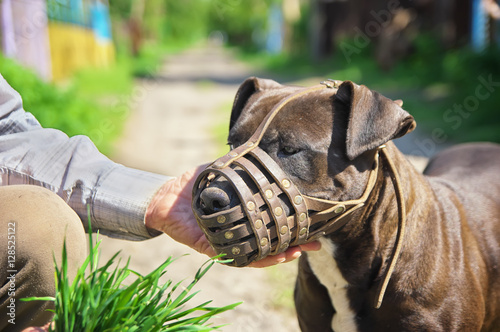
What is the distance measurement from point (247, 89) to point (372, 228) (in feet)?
2.70

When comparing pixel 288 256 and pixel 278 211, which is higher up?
pixel 278 211

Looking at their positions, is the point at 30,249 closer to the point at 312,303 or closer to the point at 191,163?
the point at 312,303

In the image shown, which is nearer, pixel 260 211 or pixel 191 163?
pixel 260 211

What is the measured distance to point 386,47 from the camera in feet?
44.6

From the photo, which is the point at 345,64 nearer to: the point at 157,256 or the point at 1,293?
the point at 157,256

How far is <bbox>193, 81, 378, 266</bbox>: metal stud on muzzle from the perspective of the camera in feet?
5.86

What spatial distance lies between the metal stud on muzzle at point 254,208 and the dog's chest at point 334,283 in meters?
0.27

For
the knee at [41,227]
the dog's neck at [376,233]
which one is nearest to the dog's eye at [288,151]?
the dog's neck at [376,233]

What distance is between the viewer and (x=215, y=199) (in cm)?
178

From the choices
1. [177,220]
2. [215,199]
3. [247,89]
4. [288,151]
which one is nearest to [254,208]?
[215,199]

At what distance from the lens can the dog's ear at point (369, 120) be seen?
6.24ft

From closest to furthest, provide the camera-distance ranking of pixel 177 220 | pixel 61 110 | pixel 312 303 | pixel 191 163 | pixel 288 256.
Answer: pixel 288 256 < pixel 177 220 < pixel 312 303 < pixel 61 110 < pixel 191 163

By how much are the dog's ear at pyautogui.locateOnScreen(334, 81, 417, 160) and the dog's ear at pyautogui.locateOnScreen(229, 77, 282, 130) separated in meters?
0.45

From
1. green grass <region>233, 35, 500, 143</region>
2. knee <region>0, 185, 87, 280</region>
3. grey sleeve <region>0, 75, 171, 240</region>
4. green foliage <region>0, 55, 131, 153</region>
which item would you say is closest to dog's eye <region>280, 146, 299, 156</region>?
grey sleeve <region>0, 75, 171, 240</region>
